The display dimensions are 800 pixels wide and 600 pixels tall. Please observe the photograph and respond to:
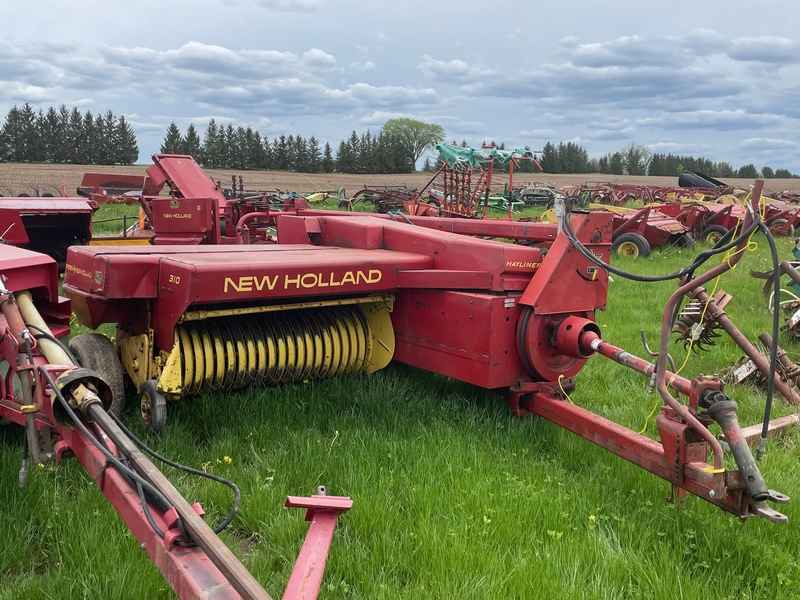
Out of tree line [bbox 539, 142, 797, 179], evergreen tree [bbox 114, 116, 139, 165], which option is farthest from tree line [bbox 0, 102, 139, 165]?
tree line [bbox 539, 142, 797, 179]

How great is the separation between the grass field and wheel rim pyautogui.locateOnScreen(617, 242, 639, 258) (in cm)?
833

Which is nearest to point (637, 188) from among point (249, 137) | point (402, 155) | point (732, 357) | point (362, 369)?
point (732, 357)

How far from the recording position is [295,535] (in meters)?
2.95

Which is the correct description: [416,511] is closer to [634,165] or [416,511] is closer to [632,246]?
[632,246]

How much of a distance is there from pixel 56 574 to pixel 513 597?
65.2 inches

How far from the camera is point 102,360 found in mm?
3945

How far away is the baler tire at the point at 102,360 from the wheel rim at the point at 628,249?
10384mm

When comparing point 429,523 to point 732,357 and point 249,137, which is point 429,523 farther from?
point 249,137

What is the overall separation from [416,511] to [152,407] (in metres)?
1.50

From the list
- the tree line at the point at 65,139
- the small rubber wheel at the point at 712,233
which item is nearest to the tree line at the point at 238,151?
the tree line at the point at 65,139

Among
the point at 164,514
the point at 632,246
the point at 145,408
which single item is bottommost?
the point at 145,408

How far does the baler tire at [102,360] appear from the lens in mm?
3912

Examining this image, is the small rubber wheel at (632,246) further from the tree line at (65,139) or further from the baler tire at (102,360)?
the tree line at (65,139)

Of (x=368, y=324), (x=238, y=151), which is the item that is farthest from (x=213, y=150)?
(x=368, y=324)
